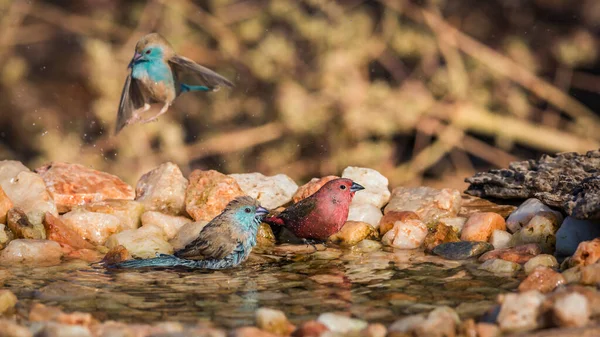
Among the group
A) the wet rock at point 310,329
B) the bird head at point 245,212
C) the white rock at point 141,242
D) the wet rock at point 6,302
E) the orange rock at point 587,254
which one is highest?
the bird head at point 245,212

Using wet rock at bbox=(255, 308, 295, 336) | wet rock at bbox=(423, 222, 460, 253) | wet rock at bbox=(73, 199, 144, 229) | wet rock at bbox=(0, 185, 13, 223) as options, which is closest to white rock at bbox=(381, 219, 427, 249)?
wet rock at bbox=(423, 222, 460, 253)

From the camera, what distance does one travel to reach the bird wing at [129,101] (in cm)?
578

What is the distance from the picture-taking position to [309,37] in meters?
8.54

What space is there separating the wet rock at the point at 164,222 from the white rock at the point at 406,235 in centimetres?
125

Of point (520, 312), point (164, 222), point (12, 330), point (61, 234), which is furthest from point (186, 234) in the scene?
point (520, 312)

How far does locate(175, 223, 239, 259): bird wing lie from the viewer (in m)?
4.39

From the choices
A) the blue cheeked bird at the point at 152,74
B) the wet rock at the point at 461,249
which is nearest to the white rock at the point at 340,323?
the wet rock at the point at 461,249

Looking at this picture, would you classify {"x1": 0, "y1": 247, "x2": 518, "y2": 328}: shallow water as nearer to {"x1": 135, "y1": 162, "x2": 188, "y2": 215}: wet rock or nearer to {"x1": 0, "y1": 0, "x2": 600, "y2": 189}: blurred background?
{"x1": 135, "y1": 162, "x2": 188, "y2": 215}: wet rock

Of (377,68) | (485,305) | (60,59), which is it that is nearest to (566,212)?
(485,305)

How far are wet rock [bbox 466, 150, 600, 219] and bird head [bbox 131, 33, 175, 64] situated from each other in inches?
87.2

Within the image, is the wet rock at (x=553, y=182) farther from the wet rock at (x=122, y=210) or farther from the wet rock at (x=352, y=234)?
the wet rock at (x=122, y=210)

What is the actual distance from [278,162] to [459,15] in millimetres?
2514

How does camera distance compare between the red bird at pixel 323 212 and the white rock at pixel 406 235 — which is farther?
the white rock at pixel 406 235

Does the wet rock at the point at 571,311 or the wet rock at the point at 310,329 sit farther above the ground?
the wet rock at the point at 571,311
